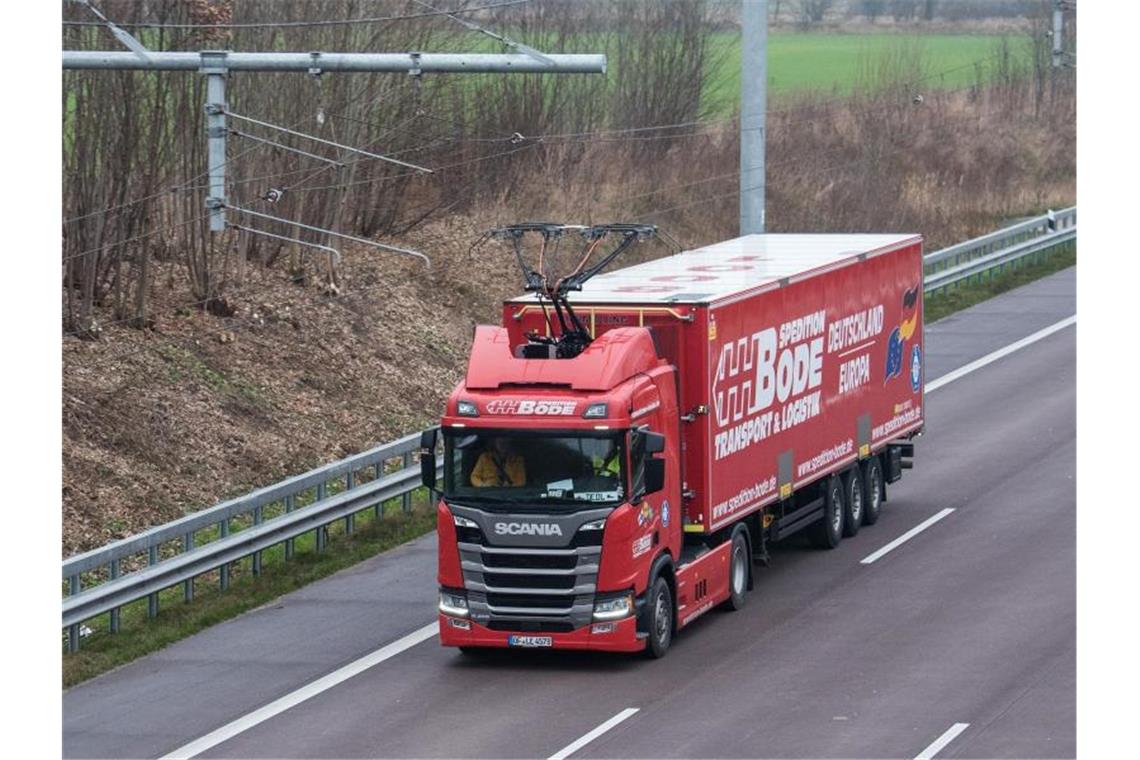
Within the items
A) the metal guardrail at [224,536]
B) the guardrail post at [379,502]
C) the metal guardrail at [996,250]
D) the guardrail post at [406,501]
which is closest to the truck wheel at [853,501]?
the metal guardrail at [224,536]

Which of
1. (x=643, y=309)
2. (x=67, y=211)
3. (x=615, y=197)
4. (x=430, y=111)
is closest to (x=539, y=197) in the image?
(x=615, y=197)

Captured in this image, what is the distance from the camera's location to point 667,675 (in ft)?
63.5

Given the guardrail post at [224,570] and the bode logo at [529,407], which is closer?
the bode logo at [529,407]

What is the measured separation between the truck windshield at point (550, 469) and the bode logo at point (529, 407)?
0.19 meters

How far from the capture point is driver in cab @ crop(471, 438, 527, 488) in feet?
63.4

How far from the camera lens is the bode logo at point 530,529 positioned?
1914 cm

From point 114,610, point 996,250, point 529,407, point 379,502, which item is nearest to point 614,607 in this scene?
point 529,407

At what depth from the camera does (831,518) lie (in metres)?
24.6

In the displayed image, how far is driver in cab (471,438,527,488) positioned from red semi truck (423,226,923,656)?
13 mm

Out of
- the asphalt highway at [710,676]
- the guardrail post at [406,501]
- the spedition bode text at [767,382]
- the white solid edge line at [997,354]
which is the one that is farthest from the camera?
the white solid edge line at [997,354]

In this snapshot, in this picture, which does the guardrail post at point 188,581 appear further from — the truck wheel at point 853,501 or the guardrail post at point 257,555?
the truck wheel at point 853,501

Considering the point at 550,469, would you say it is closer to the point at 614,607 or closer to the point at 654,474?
the point at 654,474

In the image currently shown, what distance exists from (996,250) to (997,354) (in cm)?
1001

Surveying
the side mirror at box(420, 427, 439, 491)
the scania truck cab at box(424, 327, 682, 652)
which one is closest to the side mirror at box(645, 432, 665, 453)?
the scania truck cab at box(424, 327, 682, 652)
